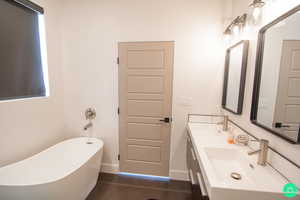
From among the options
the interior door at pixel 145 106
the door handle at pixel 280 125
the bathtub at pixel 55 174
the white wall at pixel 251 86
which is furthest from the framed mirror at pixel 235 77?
the bathtub at pixel 55 174

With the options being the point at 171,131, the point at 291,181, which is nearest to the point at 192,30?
the point at 171,131

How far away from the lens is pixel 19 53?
1836mm

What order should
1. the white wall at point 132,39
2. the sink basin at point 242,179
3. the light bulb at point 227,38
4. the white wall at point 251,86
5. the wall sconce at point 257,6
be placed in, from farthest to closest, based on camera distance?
the white wall at point 132,39
the light bulb at point 227,38
the wall sconce at point 257,6
the white wall at point 251,86
the sink basin at point 242,179

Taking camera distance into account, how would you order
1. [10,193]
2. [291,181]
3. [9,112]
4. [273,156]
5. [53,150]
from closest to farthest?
[291,181], [273,156], [10,193], [9,112], [53,150]

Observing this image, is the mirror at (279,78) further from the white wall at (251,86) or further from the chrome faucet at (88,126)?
the chrome faucet at (88,126)

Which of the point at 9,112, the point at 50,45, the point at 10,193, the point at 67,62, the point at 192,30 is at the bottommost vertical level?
the point at 10,193

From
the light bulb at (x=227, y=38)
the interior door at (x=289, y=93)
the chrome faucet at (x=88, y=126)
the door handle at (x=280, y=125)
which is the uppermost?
the light bulb at (x=227, y=38)

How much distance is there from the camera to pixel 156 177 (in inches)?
96.4

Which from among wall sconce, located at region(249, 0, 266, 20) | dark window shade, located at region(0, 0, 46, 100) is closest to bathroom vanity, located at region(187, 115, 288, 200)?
wall sconce, located at region(249, 0, 266, 20)

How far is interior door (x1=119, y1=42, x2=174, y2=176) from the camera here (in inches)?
89.0

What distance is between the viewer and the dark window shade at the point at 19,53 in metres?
1.66

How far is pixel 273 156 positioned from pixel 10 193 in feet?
7.43

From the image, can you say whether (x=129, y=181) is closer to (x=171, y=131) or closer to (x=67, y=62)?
(x=171, y=131)

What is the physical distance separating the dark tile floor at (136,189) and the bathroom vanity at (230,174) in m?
0.98
